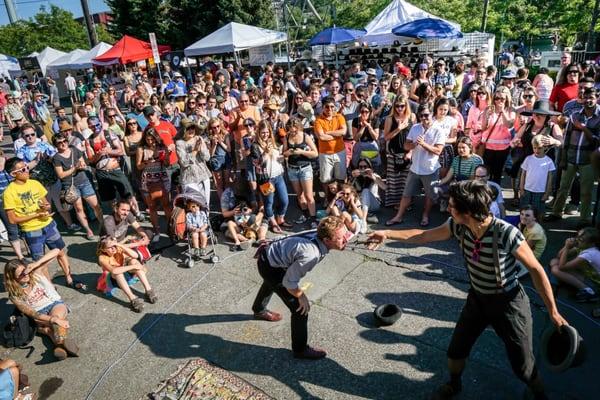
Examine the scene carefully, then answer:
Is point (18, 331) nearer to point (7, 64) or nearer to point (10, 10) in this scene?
point (7, 64)

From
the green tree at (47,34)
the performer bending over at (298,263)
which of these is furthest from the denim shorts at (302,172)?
the green tree at (47,34)

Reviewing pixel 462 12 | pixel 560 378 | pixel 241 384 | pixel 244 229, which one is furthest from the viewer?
pixel 462 12

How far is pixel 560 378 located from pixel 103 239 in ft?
16.4

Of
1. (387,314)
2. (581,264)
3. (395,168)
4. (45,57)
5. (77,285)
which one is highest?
(45,57)

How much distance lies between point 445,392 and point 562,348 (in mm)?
910

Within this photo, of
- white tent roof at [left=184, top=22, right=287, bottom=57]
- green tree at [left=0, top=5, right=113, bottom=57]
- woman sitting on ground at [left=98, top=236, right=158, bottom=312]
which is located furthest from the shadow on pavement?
green tree at [left=0, top=5, right=113, bottom=57]

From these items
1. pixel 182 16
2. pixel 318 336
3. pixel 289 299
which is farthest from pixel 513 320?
pixel 182 16

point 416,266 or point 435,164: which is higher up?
point 435,164

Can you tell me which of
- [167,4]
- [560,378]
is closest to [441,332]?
[560,378]

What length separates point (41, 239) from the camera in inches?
213

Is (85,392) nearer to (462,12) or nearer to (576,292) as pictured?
(576,292)

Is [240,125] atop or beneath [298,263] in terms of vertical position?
atop

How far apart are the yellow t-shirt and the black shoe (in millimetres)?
4929

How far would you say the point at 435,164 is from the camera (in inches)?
243
